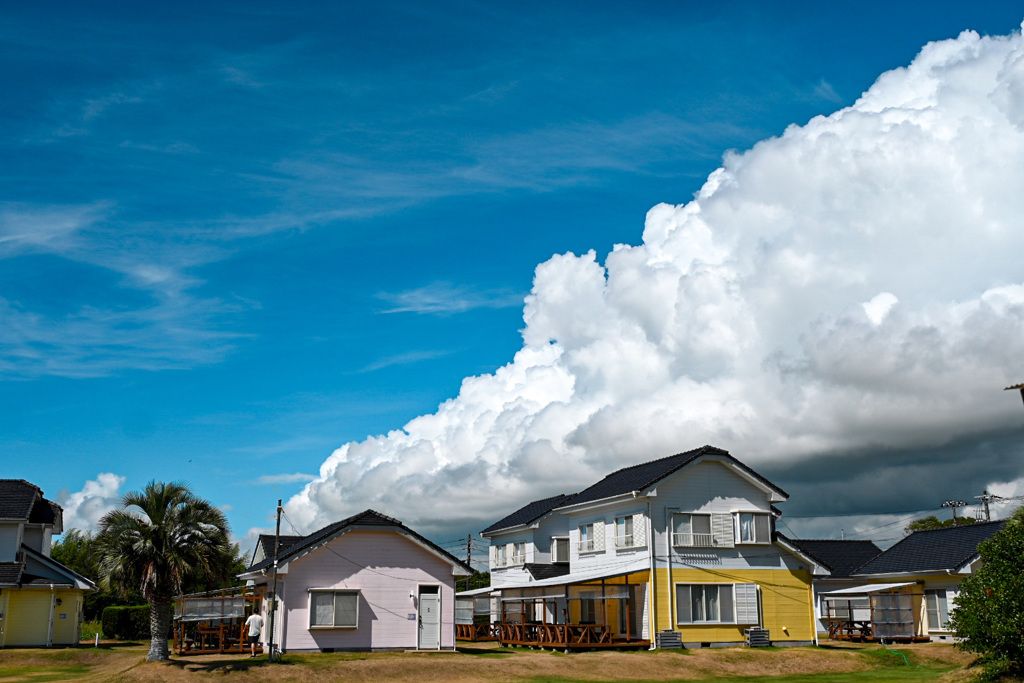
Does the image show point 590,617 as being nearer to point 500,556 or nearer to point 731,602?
point 731,602

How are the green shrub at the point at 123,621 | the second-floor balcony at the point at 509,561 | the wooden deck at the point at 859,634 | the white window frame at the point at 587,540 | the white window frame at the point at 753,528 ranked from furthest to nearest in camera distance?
1. the second-floor balcony at the point at 509,561
2. the green shrub at the point at 123,621
3. the white window frame at the point at 587,540
4. the wooden deck at the point at 859,634
5. the white window frame at the point at 753,528

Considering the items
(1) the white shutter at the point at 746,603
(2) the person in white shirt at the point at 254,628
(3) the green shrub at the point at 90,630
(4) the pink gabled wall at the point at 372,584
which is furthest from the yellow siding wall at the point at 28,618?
(1) the white shutter at the point at 746,603

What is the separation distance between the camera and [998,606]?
2505 cm

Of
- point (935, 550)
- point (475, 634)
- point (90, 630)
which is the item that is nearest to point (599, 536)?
point (475, 634)

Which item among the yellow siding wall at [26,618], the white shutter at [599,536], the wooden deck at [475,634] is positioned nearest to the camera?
the yellow siding wall at [26,618]

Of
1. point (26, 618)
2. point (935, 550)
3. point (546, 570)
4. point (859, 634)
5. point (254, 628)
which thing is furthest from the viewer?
point (546, 570)

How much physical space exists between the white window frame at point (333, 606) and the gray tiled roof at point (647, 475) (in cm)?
1375

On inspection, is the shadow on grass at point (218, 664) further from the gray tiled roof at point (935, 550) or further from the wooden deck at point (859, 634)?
the gray tiled roof at point (935, 550)

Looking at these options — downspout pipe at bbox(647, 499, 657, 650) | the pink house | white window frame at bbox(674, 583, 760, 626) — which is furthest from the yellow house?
white window frame at bbox(674, 583, 760, 626)

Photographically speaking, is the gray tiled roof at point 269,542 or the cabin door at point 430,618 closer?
the cabin door at point 430,618

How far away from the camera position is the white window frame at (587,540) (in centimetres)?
4903

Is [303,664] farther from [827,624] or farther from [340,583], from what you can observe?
[827,624]

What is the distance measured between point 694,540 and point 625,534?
3498 mm

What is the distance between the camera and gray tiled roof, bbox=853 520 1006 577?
48781 millimetres
